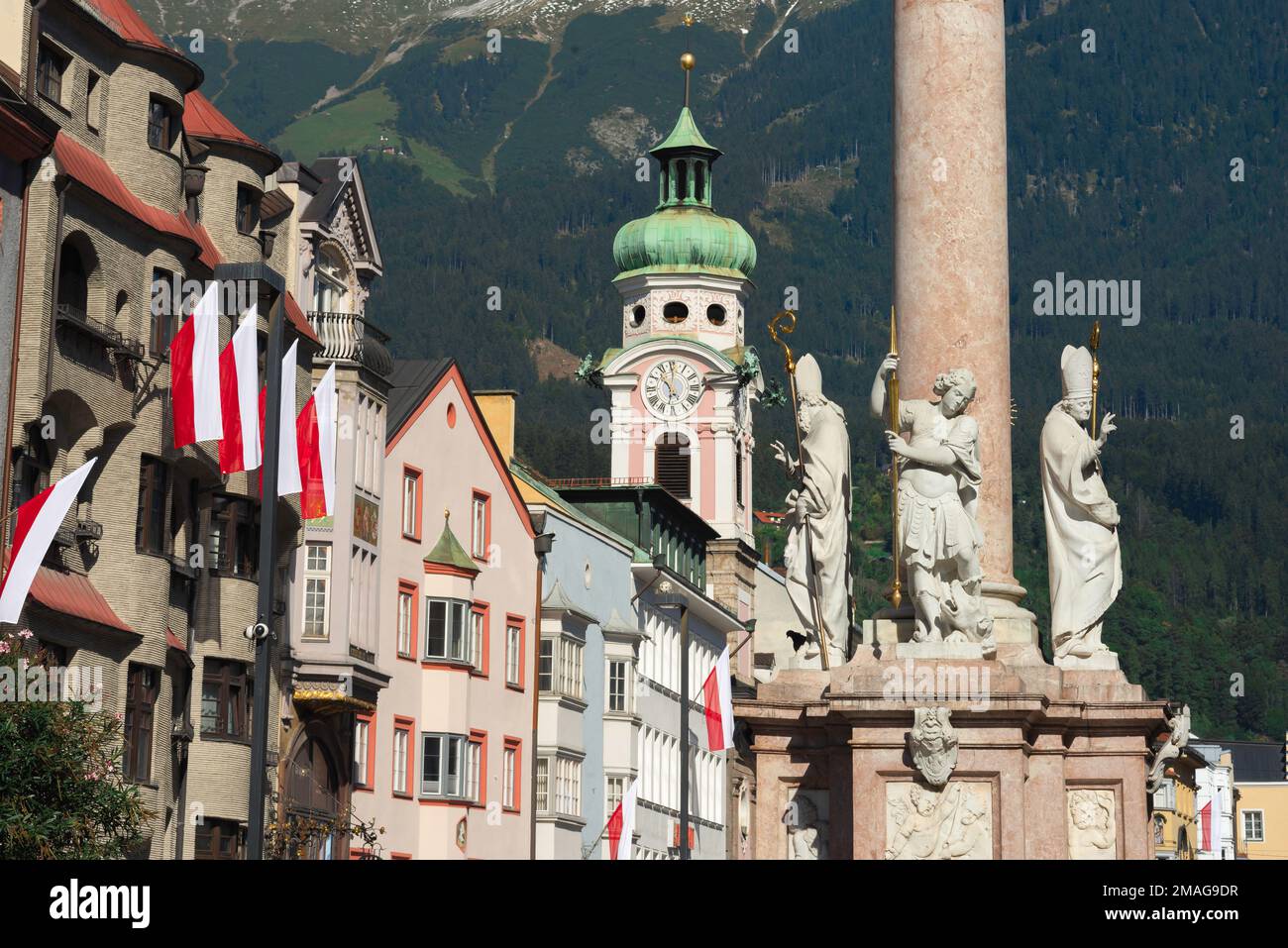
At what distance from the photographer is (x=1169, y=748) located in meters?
28.6

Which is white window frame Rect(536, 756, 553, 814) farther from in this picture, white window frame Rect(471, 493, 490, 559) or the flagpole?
the flagpole

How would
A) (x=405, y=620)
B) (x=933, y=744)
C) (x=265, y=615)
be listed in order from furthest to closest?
(x=405, y=620), (x=933, y=744), (x=265, y=615)

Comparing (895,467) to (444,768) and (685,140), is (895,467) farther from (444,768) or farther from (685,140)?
(685,140)

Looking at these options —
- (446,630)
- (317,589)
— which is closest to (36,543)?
(317,589)

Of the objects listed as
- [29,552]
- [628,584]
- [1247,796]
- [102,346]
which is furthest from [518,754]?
[1247,796]

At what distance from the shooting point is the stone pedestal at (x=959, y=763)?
25.2 meters

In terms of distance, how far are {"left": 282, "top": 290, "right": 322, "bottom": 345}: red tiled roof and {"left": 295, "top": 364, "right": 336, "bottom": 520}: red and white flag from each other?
10.5 meters

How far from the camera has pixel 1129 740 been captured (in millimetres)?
25953

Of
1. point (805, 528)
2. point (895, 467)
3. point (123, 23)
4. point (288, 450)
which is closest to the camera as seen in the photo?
point (895, 467)

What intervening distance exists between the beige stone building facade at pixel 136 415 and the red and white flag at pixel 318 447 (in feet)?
6.67

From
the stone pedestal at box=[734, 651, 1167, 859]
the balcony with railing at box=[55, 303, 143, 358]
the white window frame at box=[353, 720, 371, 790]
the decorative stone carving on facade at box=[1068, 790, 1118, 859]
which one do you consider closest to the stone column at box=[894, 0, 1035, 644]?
the stone pedestal at box=[734, 651, 1167, 859]

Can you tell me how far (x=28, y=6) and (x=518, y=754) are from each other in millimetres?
32936

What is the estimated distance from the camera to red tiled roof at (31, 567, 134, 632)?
40.2 m

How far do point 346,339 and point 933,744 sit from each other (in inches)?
1461
